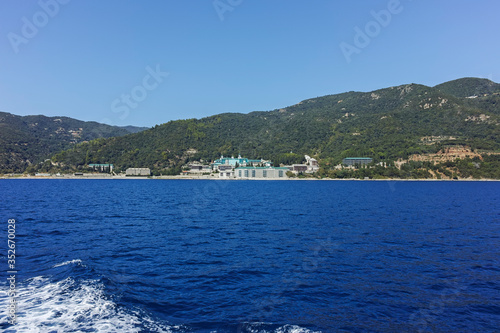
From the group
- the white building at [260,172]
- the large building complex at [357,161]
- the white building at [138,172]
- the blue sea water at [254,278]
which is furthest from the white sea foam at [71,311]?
the white building at [138,172]

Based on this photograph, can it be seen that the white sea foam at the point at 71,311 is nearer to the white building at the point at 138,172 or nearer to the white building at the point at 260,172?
the white building at the point at 260,172

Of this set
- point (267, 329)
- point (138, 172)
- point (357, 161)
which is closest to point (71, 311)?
point (267, 329)

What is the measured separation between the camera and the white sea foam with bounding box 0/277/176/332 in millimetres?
11337

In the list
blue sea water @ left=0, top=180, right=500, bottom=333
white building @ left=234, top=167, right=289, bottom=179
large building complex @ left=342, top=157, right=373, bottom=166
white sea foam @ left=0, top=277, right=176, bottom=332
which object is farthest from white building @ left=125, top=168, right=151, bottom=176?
white sea foam @ left=0, top=277, right=176, bottom=332

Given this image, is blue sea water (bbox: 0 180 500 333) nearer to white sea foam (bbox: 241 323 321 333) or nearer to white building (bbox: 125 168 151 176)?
white sea foam (bbox: 241 323 321 333)

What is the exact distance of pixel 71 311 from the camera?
500 inches

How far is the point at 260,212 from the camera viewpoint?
4266 centimetres

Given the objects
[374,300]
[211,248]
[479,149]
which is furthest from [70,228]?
[479,149]

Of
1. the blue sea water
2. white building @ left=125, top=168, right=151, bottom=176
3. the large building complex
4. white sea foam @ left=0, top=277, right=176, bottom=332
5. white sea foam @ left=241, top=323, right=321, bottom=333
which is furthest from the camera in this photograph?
white building @ left=125, top=168, right=151, bottom=176

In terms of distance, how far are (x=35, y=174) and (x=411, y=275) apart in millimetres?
209570

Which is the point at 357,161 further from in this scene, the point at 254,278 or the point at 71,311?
the point at 71,311

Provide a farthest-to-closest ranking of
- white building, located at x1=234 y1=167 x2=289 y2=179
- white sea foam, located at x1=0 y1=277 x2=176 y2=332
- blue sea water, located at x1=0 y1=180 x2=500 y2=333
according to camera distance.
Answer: white building, located at x1=234 y1=167 x2=289 y2=179, blue sea water, located at x1=0 y1=180 x2=500 y2=333, white sea foam, located at x1=0 y1=277 x2=176 y2=332

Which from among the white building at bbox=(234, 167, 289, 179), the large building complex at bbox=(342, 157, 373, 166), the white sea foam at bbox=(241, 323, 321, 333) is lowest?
the white sea foam at bbox=(241, 323, 321, 333)

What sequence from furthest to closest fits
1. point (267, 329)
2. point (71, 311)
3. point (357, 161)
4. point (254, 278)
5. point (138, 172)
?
point (138, 172) < point (357, 161) < point (254, 278) < point (71, 311) < point (267, 329)
